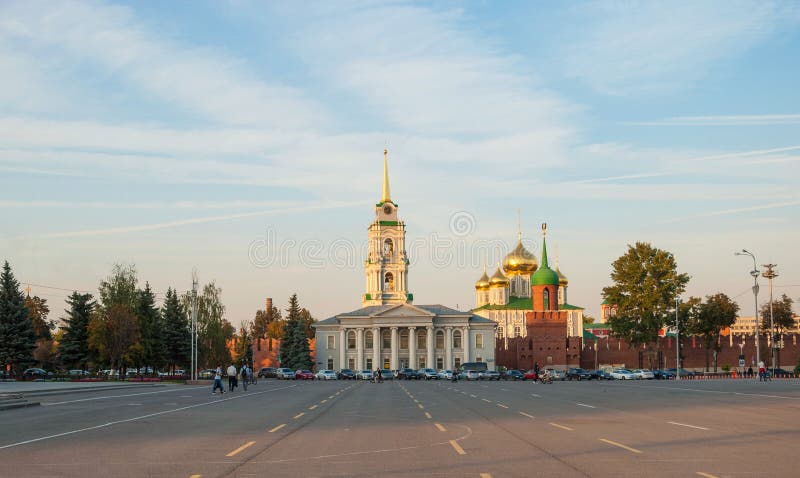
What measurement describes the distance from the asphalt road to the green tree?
5513 centimetres

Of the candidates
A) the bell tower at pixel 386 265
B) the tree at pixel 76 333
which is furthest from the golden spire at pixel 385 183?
the tree at pixel 76 333

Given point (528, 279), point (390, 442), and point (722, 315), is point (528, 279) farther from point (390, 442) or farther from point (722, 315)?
point (390, 442)

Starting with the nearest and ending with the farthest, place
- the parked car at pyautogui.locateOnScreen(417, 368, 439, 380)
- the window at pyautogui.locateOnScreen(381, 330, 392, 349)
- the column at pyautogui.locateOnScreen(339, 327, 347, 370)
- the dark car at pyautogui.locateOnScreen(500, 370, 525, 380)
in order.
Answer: the dark car at pyautogui.locateOnScreen(500, 370, 525, 380) < the parked car at pyautogui.locateOnScreen(417, 368, 439, 380) < the column at pyautogui.locateOnScreen(339, 327, 347, 370) < the window at pyautogui.locateOnScreen(381, 330, 392, 349)

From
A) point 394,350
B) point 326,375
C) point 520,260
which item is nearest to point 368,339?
point 394,350

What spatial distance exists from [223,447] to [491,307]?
158 meters

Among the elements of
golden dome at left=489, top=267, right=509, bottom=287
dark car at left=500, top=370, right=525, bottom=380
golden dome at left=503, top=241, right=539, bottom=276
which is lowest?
dark car at left=500, top=370, right=525, bottom=380

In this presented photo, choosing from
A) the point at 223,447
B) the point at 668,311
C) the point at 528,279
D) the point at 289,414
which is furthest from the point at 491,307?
the point at 223,447

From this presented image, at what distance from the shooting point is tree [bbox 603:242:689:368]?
4045 inches

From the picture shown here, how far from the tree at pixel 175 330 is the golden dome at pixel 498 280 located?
8594cm

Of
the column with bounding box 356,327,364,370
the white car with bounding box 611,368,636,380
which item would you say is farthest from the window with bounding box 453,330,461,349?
the white car with bounding box 611,368,636,380

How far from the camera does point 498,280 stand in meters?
175

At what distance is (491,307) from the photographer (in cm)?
17425

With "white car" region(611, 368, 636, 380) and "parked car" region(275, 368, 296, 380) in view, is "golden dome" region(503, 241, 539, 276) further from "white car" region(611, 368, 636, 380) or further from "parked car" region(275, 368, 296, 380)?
"white car" region(611, 368, 636, 380)

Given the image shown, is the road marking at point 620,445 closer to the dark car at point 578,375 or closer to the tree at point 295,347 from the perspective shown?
the dark car at point 578,375
